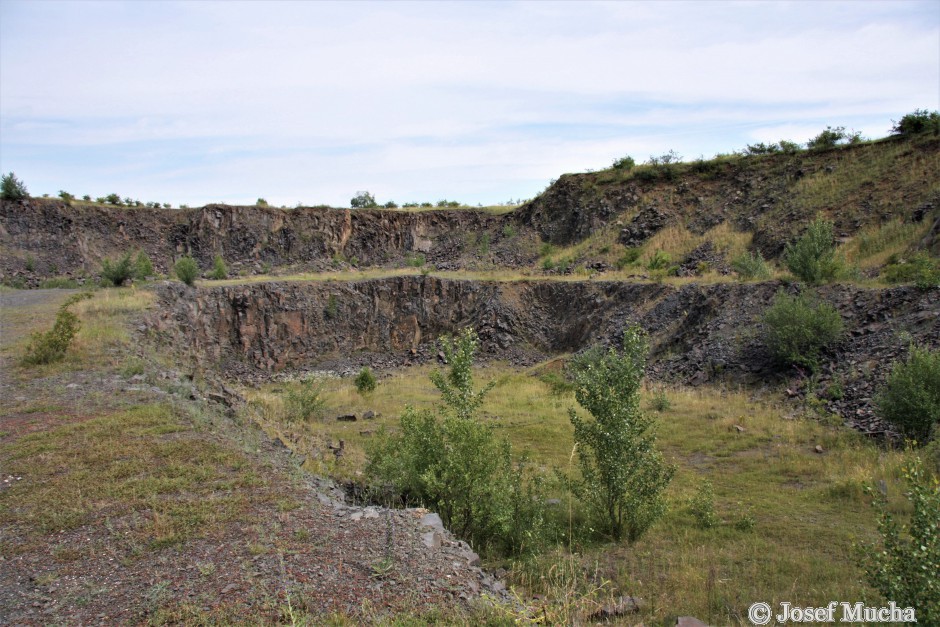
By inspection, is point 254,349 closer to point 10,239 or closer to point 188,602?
point 10,239

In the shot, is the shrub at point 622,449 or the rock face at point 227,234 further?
the rock face at point 227,234

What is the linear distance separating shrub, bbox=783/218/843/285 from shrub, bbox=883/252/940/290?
161cm

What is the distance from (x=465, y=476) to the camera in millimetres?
7855

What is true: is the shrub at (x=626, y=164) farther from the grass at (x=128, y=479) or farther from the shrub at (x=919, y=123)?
the grass at (x=128, y=479)

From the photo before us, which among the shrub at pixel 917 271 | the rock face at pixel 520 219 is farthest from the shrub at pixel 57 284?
the shrub at pixel 917 271

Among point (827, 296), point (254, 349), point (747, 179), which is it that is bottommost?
point (254, 349)

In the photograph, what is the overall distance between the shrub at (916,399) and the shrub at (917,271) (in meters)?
5.75

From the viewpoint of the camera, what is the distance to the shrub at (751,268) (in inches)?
899

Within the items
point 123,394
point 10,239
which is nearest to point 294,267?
point 10,239

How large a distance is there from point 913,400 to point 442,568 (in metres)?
11.3

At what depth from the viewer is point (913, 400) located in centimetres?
1169

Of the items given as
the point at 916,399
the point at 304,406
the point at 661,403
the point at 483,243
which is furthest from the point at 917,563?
the point at 483,243

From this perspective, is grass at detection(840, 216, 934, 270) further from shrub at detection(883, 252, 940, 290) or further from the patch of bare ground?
the patch of bare ground

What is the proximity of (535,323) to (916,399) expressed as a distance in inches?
750
